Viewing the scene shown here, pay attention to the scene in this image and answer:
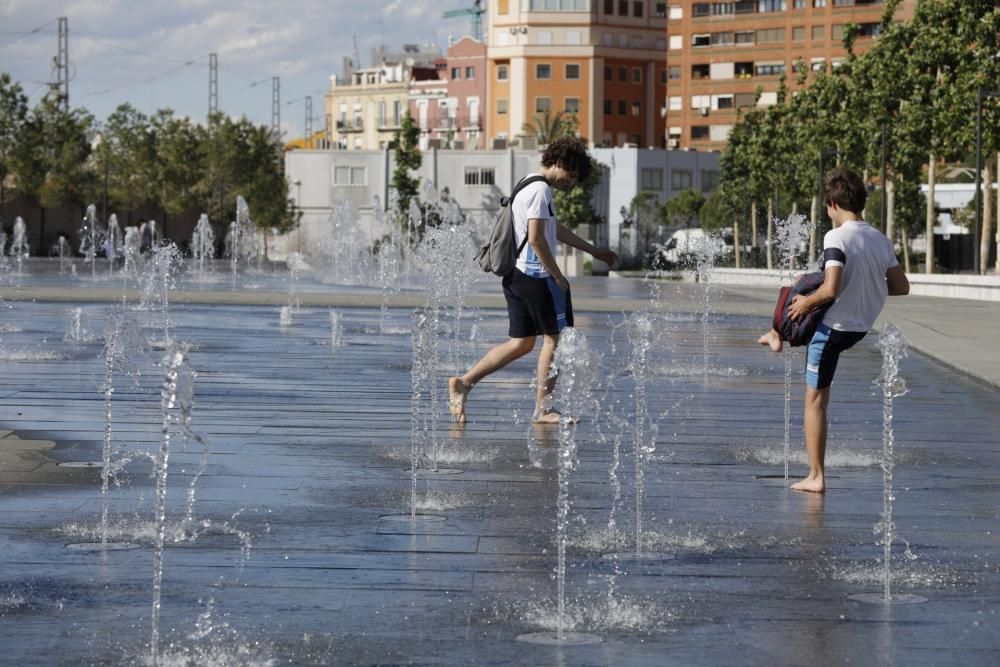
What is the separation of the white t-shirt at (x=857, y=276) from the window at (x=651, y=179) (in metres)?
95.7

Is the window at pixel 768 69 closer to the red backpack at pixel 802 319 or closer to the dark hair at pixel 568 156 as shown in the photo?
the dark hair at pixel 568 156

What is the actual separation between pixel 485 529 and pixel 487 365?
3.85m

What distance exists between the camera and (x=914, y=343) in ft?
64.3

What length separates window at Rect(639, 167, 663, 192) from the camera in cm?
10419

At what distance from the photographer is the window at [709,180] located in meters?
111

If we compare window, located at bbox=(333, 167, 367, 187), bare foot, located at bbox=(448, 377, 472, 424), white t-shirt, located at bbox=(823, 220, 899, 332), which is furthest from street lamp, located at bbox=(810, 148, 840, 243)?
white t-shirt, located at bbox=(823, 220, 899, 332)

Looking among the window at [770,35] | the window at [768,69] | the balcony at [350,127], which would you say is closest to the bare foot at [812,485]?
the window at [768,69]

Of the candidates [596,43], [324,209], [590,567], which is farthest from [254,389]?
[596,43]

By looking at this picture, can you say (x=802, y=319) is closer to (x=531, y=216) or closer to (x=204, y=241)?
(x=531, y=216)

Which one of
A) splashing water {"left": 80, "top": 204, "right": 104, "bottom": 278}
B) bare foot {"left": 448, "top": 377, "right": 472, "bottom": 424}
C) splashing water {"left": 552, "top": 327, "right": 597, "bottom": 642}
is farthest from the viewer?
splashing water {"left": 80, "top": 204, "right": 104, "bottom": 278}

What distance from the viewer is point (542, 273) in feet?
35.6

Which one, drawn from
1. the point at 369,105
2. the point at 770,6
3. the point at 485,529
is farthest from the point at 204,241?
the point at 369,105

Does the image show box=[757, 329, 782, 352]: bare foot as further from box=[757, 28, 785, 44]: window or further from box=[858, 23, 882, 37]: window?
box=[757, 28, 785, 44]: window

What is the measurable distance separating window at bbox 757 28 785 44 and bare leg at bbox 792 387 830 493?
112 m
